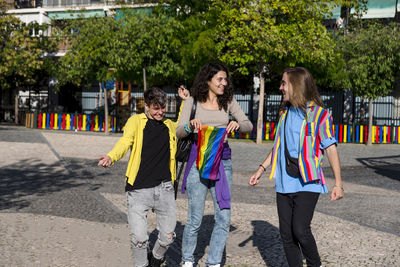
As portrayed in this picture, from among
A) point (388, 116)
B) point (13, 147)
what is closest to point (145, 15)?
point (13, 147)

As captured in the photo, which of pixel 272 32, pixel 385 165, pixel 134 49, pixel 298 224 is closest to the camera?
pixel 298 224

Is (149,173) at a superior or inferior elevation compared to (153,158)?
inferior

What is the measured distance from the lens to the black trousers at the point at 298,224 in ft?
12.1

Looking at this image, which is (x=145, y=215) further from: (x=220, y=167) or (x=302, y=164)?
(x=302, y=164)

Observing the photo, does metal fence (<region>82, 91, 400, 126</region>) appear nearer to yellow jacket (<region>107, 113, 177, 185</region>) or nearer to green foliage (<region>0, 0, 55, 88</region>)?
green foliage (<region>0, 0, 55, 88</region>)

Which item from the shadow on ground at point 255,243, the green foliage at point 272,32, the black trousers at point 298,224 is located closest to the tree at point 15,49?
the green foliage at point 272,32

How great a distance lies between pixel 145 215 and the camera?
4113 millimetres

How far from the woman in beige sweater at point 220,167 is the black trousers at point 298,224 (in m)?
0.54

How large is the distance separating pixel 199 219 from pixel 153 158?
0.61 metres

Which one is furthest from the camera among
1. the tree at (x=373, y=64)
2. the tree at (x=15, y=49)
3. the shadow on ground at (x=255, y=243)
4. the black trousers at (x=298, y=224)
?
the tree at (x=15, y=49)

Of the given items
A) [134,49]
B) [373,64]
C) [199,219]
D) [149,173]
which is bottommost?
[199,219]

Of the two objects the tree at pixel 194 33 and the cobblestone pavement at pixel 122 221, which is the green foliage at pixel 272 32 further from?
the cobblestone pavement at pixel 122 221

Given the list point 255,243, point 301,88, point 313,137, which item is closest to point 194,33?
point 255,243

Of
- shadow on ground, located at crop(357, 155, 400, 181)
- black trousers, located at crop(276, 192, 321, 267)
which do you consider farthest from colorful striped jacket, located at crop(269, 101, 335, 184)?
shadow on ground, located at crop(357, 155, 400, 181)
